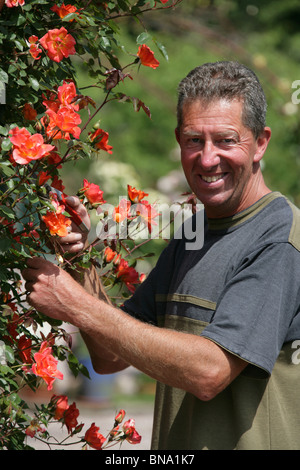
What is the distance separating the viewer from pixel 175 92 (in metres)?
7.48

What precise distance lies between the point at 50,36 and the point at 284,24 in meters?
7.98

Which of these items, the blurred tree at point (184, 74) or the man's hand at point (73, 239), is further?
the blurred tree at point (184, 74)

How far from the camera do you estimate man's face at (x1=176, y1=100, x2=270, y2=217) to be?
1852 mm

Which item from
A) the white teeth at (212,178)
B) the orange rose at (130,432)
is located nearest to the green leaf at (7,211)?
the white teeth at (212,178)

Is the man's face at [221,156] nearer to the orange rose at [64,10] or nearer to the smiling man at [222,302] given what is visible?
the smiling man at [222,302]

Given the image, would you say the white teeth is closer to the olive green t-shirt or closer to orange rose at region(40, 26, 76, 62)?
the olive green t-shirt

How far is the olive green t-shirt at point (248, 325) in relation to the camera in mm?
1661

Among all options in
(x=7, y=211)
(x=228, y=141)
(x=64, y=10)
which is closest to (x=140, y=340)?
(x=7, y=211)

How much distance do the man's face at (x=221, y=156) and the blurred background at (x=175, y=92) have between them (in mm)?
4325

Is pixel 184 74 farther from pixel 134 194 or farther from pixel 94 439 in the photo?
pixel 94 439

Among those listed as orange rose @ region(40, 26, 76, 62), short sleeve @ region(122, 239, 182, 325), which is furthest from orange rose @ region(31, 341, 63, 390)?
orange rose @ region(40, 26, 76, 62)

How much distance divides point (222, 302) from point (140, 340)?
23 cm

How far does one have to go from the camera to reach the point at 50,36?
157 cm

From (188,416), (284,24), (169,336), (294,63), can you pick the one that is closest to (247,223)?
(169,336)
